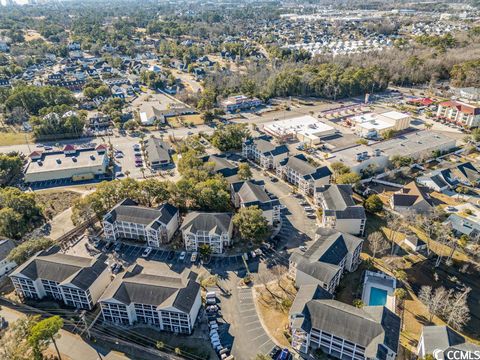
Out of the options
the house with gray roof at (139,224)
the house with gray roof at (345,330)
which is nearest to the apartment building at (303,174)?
the house with gray roof at (139,224)

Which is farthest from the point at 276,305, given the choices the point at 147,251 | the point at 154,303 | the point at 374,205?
the point at 374,205

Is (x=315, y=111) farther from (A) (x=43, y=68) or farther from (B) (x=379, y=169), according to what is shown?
(A) (x=43, y=68)

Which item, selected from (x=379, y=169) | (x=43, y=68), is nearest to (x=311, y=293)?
(x=379, y=169)

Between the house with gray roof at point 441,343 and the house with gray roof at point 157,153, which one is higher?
the house with gray roof at point 441,343

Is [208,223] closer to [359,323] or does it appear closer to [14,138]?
[359,323]

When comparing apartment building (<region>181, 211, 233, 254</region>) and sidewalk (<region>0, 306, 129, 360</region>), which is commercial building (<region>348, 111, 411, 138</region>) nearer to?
apartment building (<region>181, 211, 233, 254</region>)

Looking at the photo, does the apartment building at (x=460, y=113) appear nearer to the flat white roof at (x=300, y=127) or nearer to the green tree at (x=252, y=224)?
the flat white roof at (x=300, y=127)

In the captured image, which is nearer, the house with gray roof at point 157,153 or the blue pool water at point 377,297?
the blue pool water at point 377,297
